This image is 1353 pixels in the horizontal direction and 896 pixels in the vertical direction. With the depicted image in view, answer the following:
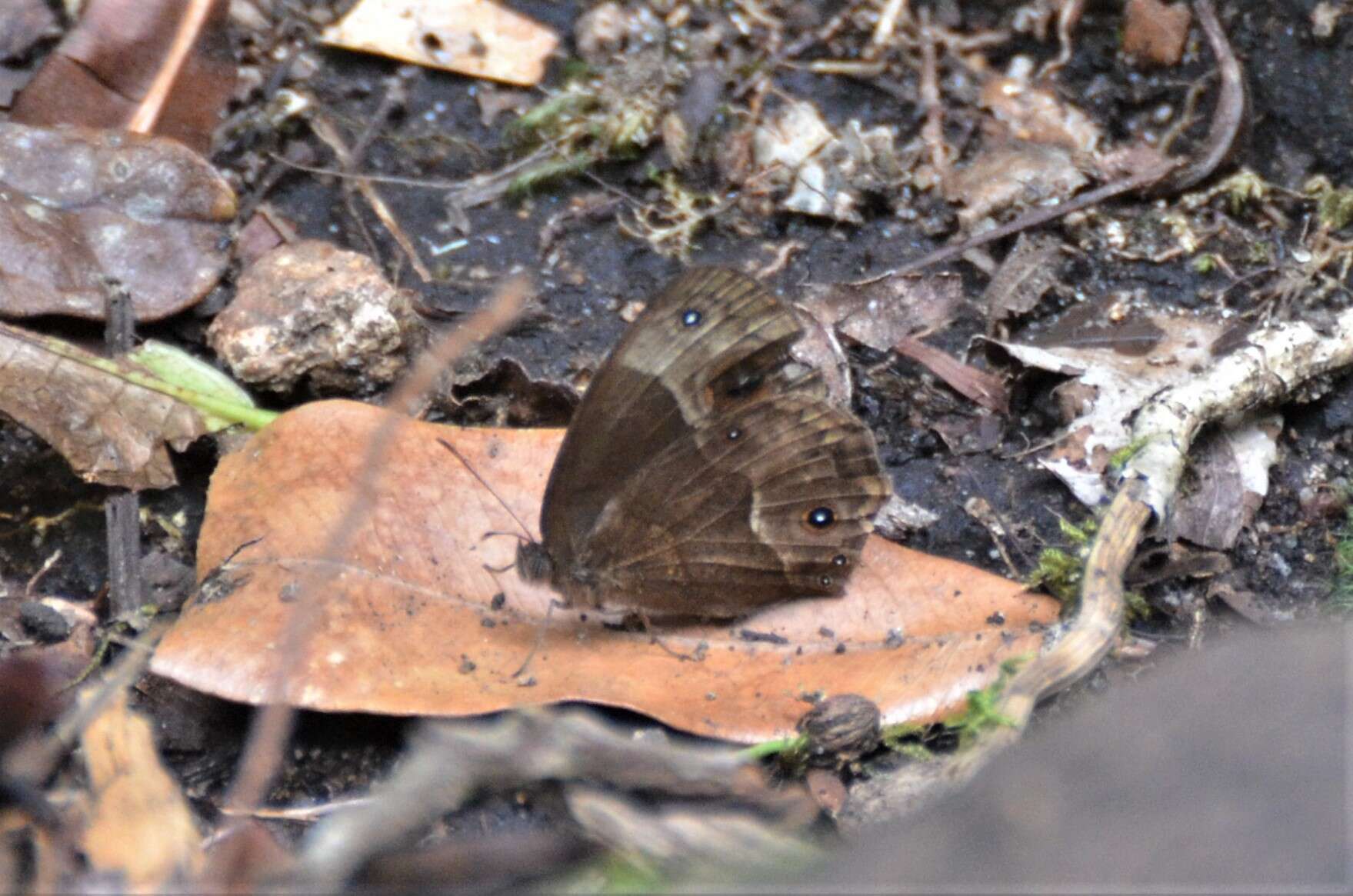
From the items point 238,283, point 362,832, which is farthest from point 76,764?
point 238,283

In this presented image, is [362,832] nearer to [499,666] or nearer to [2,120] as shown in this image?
[499,666]

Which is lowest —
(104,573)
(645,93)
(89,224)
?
(104,573)

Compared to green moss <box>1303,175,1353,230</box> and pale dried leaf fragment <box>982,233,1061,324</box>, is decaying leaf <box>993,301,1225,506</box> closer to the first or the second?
pale dried leaf fragment <box>982,233,1061,324</box>

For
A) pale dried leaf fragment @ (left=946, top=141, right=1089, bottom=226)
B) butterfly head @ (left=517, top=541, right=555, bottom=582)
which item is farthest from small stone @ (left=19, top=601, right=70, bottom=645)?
pale dried leaf fragment @ (left=946, top=141, right=1089, bottom=226)

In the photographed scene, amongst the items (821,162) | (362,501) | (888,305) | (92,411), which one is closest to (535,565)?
(92,411)

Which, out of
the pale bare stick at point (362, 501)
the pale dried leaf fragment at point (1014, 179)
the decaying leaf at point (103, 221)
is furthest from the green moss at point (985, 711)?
the decaying leaf at point (103, 221)
